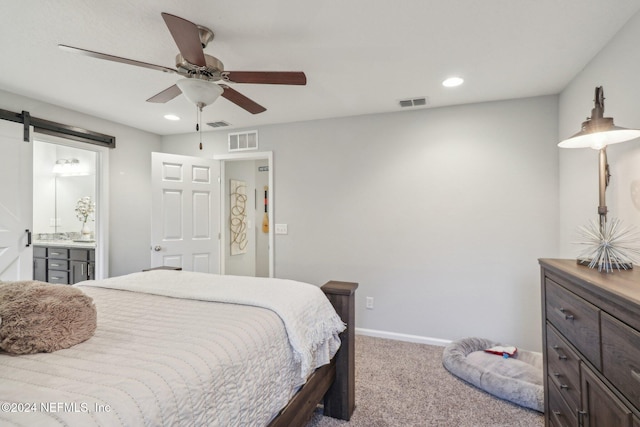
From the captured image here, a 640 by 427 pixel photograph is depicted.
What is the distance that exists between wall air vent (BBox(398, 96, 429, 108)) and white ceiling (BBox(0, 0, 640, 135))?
6 centimetres

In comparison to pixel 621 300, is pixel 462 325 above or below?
below

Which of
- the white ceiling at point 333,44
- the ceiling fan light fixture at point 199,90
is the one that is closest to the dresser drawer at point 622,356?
the white ceiling at point 333,44

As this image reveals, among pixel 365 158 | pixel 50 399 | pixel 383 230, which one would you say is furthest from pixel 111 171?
pixel 50 399

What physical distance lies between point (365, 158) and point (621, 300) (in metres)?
2.62

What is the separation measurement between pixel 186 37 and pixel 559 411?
2.60 metres

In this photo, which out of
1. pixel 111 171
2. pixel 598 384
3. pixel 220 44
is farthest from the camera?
pixel 111 171

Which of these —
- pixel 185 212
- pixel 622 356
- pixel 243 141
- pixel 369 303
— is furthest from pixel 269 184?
pixel 622 356

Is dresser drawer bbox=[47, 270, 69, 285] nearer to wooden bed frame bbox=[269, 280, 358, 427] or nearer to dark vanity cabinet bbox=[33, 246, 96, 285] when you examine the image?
dark vanity cabinet bbox=[33, 246, 96, 285]

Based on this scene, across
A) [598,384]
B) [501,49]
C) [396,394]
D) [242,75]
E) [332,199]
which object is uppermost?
[501,49]

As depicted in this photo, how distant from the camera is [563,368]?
1.44 meters

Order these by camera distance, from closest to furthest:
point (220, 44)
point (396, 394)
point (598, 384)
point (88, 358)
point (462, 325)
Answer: point (88, 358), point (598, 384), point (220, 44), point (396, 394), point (462, 325)

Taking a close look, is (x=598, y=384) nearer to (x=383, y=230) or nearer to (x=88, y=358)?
(x=88, y=358)

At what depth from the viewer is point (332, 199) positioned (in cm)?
349

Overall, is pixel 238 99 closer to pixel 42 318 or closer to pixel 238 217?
pixel 42 318
